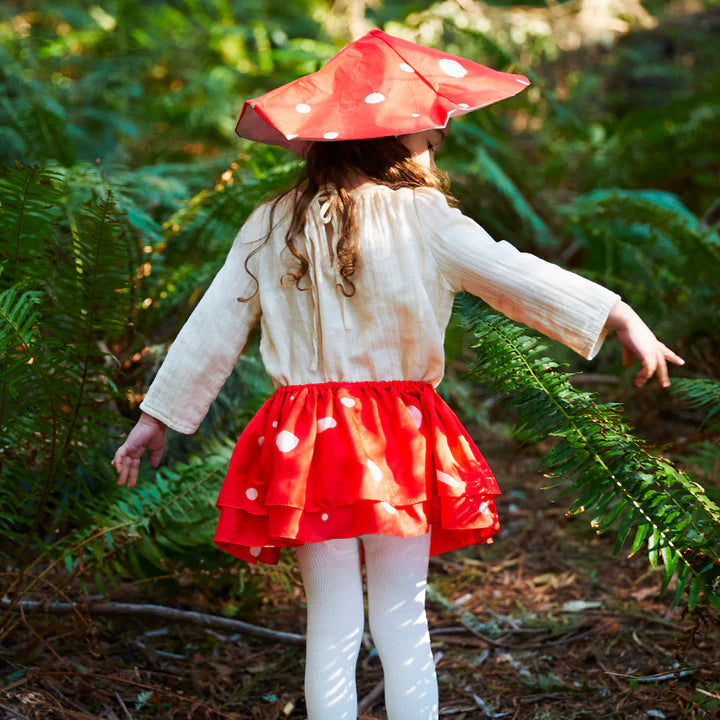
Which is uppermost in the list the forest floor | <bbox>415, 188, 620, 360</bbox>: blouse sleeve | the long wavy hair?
the long wavy hair

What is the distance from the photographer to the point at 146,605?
220 centimetres

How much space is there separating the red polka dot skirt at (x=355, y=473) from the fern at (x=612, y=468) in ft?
0.53

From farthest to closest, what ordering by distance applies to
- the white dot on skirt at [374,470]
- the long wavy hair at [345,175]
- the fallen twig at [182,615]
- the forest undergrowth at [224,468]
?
the fallen twig at [182,615], the forest undergrowth at [224,468], the long wavy hair at [345,175], the white dot on skirt at [374,470]

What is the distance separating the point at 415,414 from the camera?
Result: 159 cm

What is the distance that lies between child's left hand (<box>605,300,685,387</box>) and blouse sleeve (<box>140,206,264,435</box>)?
2.34 feet

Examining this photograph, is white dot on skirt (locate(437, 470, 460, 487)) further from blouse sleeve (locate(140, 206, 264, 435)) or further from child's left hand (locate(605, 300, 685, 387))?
blouse sleeve (locate(140, 206, 264, 435))

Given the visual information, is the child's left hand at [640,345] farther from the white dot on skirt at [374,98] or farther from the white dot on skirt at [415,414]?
the white dot on skirt at [374,98]

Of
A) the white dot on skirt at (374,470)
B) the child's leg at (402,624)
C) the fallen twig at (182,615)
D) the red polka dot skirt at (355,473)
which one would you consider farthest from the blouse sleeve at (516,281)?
the fallen twig at (182,615)

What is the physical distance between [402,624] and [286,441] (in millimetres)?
433

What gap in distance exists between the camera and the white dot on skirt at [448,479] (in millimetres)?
1540

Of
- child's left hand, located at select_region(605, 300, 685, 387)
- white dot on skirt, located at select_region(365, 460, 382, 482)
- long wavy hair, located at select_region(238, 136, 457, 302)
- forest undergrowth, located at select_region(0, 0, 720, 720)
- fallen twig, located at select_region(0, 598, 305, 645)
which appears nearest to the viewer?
child's left hand, located at select_region(605, 300, 685, 387)

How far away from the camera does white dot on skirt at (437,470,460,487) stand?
1540 mm

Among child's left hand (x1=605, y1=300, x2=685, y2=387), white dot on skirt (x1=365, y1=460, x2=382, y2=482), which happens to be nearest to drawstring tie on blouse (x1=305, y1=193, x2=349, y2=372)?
Result: white dot on skirt (x1=365, y1=460, x2=382, y2=482)

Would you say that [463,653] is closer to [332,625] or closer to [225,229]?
[332,625]
